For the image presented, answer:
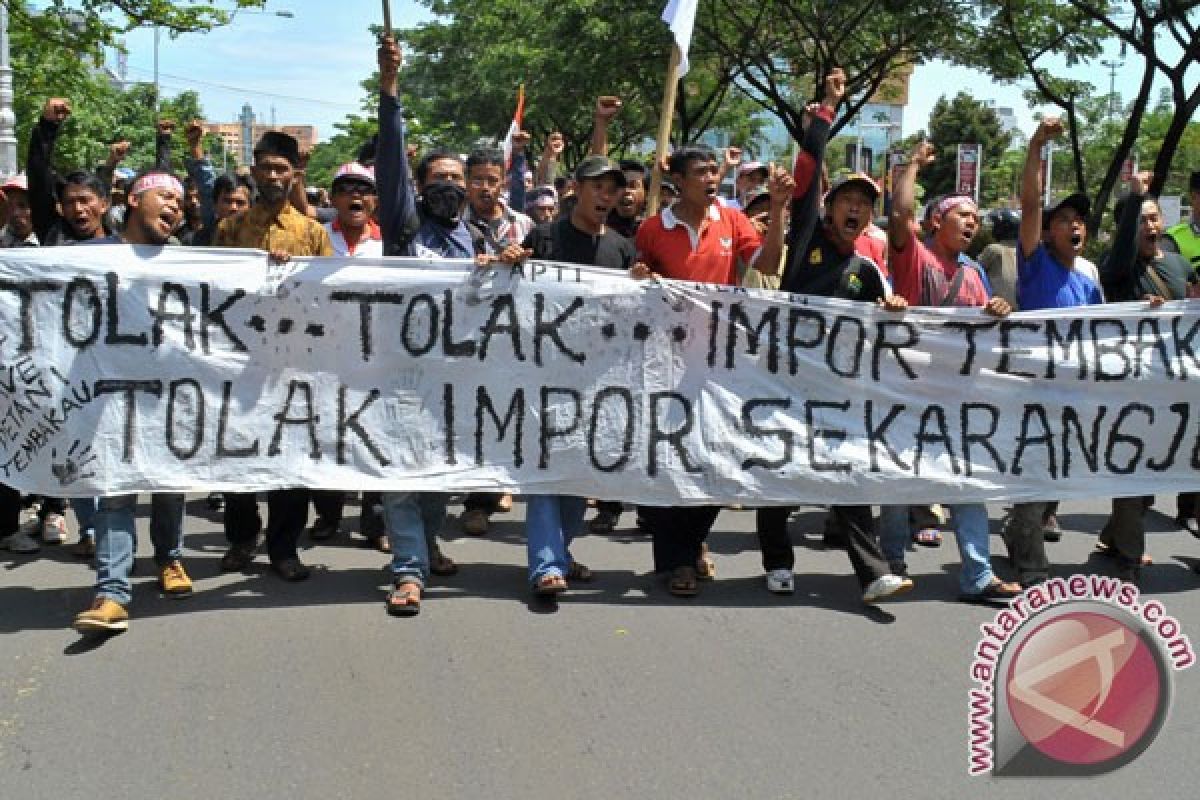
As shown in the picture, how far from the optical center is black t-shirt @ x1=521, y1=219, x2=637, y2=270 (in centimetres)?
548

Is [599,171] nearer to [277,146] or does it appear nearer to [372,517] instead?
[277,146]

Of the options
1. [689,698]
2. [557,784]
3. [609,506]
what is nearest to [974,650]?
[689,698]

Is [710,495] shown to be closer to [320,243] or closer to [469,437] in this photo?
[469,437]

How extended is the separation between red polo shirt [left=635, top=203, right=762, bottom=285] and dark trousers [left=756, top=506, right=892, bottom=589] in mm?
1090

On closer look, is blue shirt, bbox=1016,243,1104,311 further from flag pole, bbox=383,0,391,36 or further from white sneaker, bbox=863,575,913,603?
flag pole, bbox=383,0,391,36

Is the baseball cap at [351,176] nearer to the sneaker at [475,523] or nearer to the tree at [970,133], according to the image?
the sneaker at [475,523]

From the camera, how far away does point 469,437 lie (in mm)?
5273

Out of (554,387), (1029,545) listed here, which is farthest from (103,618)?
(1029,545)

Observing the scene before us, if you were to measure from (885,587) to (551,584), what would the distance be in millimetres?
1361

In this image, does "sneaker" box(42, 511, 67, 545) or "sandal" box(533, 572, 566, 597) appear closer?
"sandal" box(533, 572, 566, 597)

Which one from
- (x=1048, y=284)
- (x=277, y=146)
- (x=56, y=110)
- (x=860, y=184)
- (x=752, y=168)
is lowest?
(x=1048, y=284)

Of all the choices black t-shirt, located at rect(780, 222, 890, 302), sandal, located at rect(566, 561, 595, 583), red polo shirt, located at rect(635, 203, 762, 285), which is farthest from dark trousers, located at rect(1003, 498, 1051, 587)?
sandal, located at rect(566, 561, 595, 583)

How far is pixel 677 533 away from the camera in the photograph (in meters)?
5.44

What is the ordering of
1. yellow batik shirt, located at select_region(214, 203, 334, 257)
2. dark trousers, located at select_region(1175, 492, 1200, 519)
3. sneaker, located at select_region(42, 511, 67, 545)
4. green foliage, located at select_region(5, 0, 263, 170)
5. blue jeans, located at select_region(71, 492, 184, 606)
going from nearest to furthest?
blue jeans, located at select_region(71, 492, 184, 606)
yellow batik shirt, located at select_region(214, 203, 334, 257)
sneaker, located at select_region(42, 511, 67, 545)
dark trousers, located at select_region(1175, 492, 1200, 519)
green foliage, located at select_region(5, 0, 263, 170)
